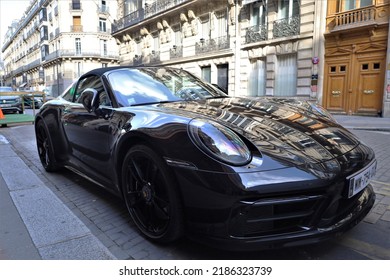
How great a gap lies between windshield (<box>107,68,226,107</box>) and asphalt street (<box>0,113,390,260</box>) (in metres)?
1.13

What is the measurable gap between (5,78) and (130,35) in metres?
91.0

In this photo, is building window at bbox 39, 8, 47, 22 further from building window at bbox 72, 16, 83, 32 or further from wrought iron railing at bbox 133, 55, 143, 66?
wrought iron railing at bbox 133, 55, 143, 66

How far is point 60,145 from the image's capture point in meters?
4.00

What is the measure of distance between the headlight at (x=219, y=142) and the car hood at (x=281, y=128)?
0.32 ft

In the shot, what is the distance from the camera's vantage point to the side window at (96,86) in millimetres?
2979

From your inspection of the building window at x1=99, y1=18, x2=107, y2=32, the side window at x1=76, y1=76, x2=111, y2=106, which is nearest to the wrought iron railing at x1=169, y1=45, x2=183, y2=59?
the side window at x1=76, y1=76, x2=111, y2=106

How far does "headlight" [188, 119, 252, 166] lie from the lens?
186 cm

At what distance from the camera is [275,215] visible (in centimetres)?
181

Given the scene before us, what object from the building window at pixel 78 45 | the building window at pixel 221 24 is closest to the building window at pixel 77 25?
the building window at pixel 78 45

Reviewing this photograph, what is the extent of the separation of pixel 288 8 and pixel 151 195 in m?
15.5

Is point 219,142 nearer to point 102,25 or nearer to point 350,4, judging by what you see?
point 350,4

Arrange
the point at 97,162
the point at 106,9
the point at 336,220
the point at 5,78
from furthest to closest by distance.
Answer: the point at 5,78
the point at 106,9
the point at 97,162
the point at 336,220
